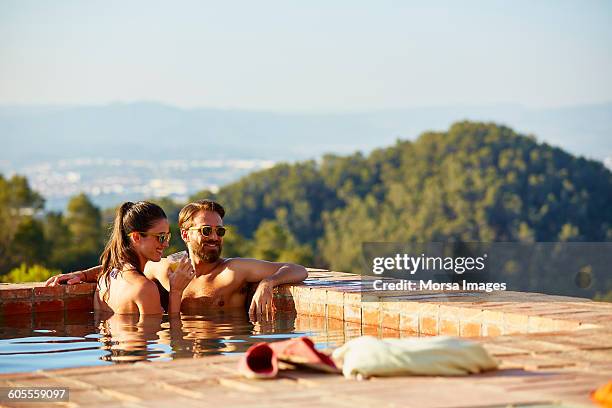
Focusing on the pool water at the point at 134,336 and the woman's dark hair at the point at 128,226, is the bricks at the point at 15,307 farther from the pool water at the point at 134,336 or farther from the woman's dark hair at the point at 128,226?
the woman's dark hair at the point at 128,226

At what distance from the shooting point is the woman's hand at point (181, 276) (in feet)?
24.6

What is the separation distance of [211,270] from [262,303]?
768 millimetres

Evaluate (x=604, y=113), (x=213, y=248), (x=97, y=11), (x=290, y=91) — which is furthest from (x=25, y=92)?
(x=213, y=248)

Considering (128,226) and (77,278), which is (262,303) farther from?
(77,278)

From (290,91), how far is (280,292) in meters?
117

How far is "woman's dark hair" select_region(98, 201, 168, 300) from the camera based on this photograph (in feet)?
25.3

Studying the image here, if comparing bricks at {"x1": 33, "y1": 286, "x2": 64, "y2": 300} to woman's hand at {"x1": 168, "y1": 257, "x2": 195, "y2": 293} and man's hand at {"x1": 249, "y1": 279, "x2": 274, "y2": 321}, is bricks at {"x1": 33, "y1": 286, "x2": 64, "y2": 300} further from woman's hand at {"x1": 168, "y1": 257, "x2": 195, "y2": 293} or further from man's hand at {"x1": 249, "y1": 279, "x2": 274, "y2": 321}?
man's hand at {"x1": 249, "y1": 279, "x2": 274, "y2": 321}

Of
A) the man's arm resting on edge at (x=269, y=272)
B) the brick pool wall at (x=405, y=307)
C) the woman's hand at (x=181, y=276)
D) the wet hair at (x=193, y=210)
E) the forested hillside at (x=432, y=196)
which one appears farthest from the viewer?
the forested hillside at (x=432, y=196)

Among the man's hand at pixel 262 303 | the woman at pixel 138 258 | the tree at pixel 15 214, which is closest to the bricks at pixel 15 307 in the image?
the woman at pixel 138 258

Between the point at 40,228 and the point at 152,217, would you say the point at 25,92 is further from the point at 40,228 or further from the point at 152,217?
the point at 152,217

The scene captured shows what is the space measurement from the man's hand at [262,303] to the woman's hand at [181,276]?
43 centimetres

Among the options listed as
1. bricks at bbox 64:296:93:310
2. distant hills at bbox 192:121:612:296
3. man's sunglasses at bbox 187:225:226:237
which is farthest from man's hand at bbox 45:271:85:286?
distant hills at bbox 192:121:612:296

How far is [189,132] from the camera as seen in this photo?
416 ft

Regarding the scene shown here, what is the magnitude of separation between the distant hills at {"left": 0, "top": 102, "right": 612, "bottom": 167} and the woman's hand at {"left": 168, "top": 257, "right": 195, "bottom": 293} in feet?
314
